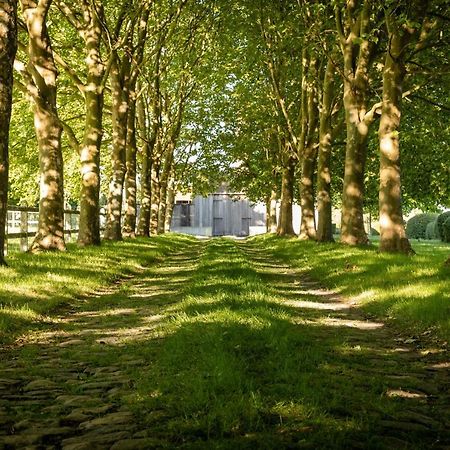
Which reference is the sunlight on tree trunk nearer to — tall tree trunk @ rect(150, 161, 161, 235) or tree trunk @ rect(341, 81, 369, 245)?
tree trunk @ rect(341, 81, 369, 245)

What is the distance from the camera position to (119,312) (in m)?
8.48

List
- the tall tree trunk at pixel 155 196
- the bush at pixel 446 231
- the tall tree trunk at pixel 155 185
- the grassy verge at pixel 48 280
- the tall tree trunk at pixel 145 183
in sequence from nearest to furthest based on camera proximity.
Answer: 1. the grassy verge at pixel 48 280
2. the tall tree trunk at pixel 145 183
3. the tall tree trunk at pixel 155 185
4. the bush at pixel 446 231
5. the tall tree trunk at pixel 155 196

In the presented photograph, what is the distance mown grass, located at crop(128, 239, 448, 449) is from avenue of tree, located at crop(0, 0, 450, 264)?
5872 millimetres

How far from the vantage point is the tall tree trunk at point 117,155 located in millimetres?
21750

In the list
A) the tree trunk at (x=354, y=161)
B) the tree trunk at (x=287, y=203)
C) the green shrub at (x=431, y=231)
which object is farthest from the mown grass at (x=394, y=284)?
the green shrub at (x=431, y=231)

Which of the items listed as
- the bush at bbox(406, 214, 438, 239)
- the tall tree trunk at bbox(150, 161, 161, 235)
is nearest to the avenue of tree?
the tall tree trunk at bbox(150, 161, 161, 235)

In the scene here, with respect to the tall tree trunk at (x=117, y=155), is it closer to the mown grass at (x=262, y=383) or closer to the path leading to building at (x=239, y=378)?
the path leading to building at (x=239, y=378)

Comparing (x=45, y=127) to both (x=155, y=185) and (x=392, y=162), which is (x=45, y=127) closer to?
(x=392, y=162)

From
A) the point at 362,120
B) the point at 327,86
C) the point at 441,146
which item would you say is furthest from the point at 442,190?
the point at 362,120

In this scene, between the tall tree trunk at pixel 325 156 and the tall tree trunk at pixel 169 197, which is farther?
the tall tree trunk at pixel 169 197

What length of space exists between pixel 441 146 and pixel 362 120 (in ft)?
30.9

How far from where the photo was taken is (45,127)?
1491cm

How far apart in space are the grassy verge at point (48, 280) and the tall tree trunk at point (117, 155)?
17.5 feet

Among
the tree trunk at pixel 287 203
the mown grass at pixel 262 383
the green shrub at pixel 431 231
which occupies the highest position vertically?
the tree trunk at pixel 287 203
